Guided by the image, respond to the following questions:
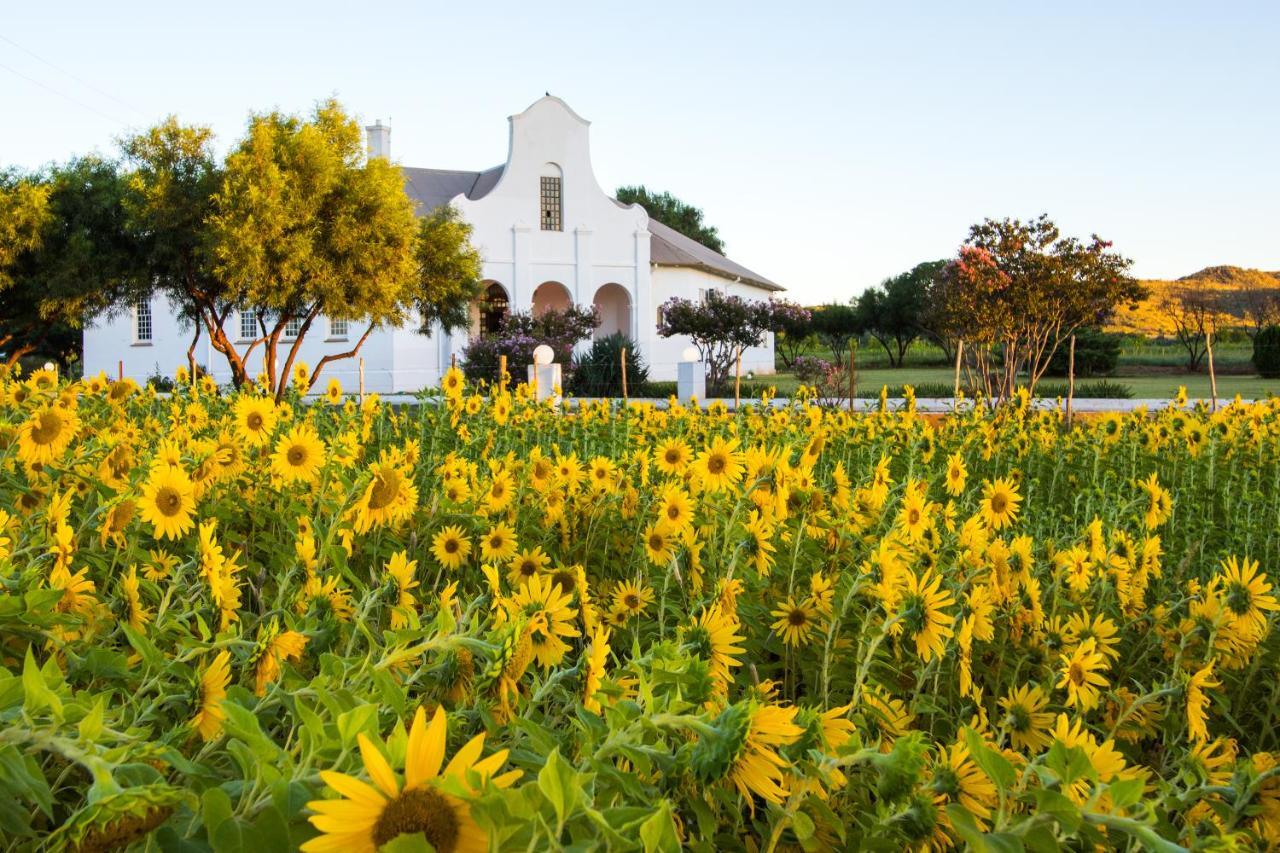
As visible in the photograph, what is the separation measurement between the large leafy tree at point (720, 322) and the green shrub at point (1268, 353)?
18291 millimetres

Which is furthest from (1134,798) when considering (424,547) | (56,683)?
(424,547)

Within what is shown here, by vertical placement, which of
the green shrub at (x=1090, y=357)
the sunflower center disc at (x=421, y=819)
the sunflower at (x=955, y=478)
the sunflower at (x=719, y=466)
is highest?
the green shrub at (x=1090, y=357)

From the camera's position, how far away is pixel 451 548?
2426mm

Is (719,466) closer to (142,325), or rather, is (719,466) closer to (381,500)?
(381,500)

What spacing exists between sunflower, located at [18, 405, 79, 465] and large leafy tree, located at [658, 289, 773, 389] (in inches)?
968

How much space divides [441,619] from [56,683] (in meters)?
0.35

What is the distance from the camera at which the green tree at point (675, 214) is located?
5459cm

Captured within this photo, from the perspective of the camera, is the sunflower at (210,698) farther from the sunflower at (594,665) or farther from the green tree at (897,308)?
the green tree at (897,308)

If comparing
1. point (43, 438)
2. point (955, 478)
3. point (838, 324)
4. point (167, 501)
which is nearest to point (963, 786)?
point (167, 501)

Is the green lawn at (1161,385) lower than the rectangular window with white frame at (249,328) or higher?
lower

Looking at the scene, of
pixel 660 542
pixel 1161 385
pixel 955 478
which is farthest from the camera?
pixel 1161 385

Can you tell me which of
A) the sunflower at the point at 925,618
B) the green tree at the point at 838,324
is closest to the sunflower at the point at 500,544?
the sunflower at the point at 925,618

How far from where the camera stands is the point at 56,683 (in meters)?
0.89

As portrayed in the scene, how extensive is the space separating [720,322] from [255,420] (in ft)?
80.8
